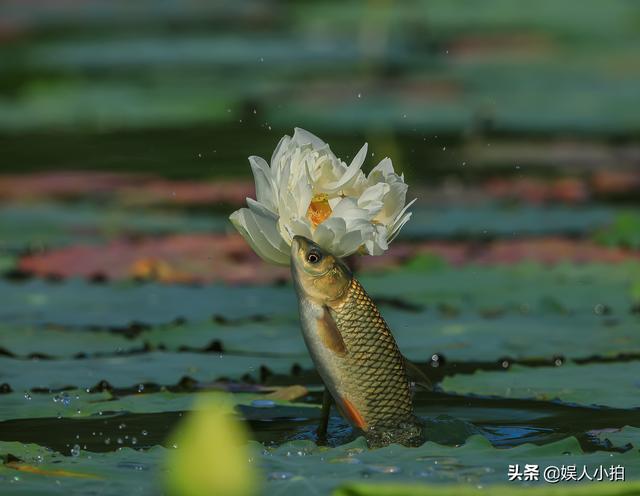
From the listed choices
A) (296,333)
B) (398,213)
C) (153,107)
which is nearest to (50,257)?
(296,333)

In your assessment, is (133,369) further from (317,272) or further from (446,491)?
(446,491)

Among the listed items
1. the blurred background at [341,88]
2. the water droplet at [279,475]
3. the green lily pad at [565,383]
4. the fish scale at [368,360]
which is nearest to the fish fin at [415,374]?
the fish scale at [368,360]

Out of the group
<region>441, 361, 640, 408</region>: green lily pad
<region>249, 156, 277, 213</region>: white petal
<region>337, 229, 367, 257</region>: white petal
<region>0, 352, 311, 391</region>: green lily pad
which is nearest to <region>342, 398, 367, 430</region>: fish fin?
<region>337, 229, 367, 257</region>: white petal


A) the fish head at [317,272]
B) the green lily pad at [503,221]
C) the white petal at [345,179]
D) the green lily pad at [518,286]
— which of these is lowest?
the fish head at [317,272]

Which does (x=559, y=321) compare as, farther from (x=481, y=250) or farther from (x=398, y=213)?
(x=398, y=213)

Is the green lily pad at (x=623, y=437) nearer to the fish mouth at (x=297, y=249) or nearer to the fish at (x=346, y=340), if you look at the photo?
the fish at (x=346, y=340)

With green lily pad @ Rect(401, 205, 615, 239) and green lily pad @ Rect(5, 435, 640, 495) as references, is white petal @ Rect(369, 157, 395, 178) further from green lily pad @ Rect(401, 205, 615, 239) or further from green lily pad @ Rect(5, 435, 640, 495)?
green lily pad @ Rect(401, 205, 615, 239)

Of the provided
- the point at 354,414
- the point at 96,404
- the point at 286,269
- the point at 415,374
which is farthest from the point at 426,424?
the point at 286,269
